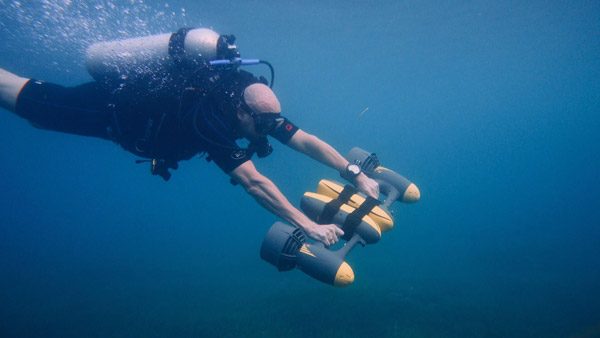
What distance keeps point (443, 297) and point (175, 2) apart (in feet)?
67.2

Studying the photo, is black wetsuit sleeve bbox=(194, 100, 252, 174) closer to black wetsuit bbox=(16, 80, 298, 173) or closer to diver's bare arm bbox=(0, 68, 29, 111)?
black wetsuit bbox=(16, 80, 298, 173)

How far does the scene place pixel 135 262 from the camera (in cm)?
1625

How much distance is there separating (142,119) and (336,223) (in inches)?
98.7

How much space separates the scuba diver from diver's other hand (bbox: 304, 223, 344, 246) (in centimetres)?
1

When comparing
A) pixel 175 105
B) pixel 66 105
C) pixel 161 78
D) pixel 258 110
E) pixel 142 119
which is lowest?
pixel 66 105

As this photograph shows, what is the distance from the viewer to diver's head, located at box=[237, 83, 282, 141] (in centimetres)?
340

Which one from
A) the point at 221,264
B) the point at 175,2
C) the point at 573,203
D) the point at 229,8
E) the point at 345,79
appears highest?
the point at 345,79

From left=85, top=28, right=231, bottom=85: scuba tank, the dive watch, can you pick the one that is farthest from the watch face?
left=85, top=28, right=231, bottom=85: scuba tank

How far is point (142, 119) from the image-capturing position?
3.60 m

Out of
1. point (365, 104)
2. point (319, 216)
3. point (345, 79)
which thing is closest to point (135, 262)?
point (319, 216)

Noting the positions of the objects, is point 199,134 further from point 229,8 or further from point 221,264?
point 229,8

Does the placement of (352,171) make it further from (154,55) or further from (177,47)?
(154,55)

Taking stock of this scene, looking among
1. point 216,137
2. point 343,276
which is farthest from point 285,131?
point 343,276

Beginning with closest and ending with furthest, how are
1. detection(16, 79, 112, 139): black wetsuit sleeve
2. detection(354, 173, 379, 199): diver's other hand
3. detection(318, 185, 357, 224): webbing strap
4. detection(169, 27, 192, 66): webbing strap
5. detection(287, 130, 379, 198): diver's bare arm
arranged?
detection(169, 27, 192, 66): webbing strap
detection(16, 79, 112, 139): black wetsuit sleeve
detection(318, 185, 357, 224): webbing strap
detection(354, 173, 379, 199): diver's other hand
detection(287, 130, 379, 198): diver's bare arm
